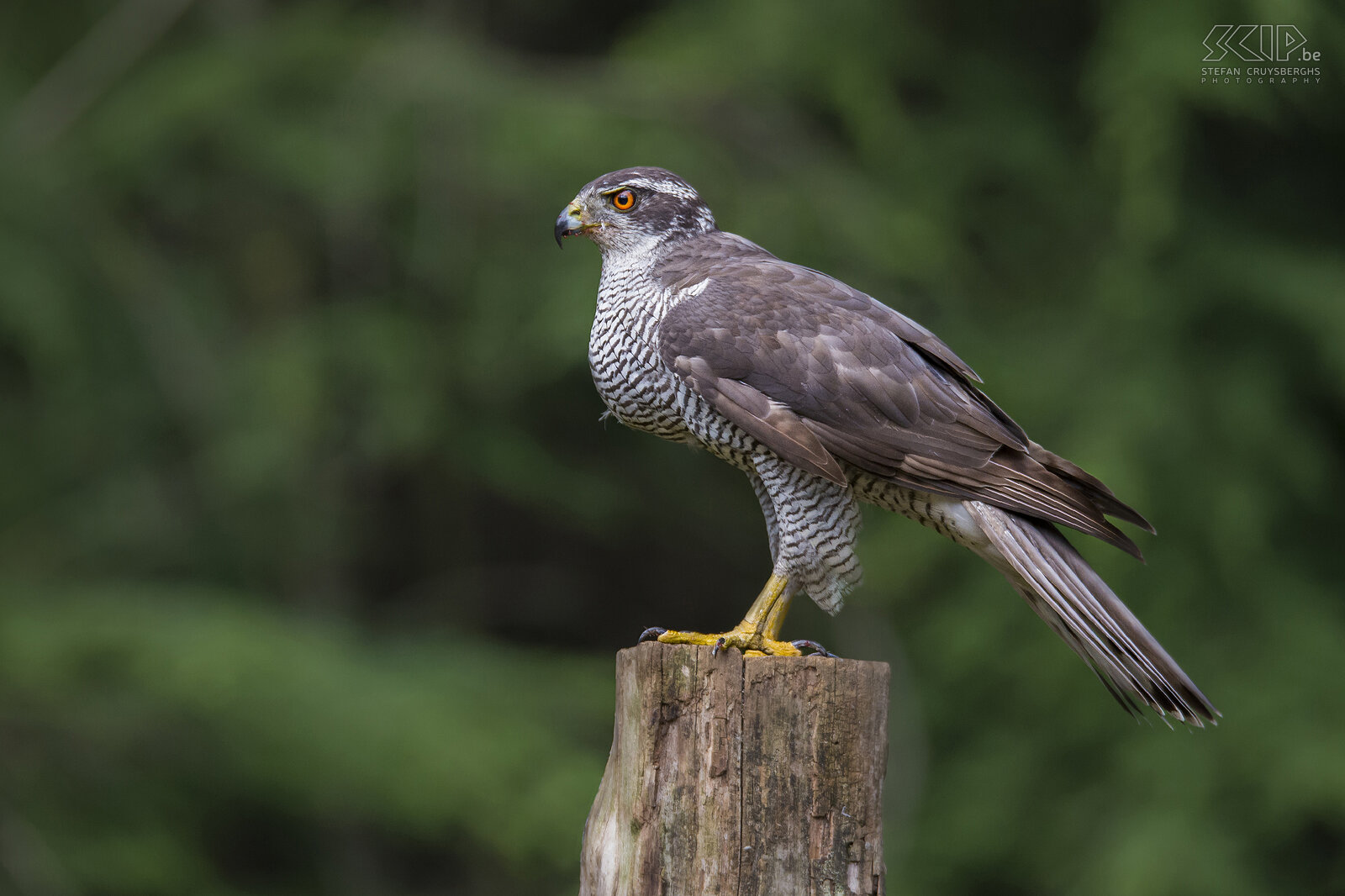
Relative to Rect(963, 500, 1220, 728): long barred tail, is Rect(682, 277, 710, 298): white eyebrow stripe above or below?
above

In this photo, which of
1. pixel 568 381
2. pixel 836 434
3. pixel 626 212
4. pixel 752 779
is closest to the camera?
pixel 752 779

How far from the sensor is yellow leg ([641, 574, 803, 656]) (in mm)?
3190

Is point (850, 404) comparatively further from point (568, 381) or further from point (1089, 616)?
point (568, 381)

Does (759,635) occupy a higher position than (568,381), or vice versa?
(568,381)

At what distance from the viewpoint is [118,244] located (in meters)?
7.77

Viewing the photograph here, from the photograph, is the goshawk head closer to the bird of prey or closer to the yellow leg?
the bird of prey

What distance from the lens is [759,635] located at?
3.27m

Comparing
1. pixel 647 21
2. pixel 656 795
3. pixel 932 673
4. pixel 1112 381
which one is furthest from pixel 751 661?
pixel 647 21

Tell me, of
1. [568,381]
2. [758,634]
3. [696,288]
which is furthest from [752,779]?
[568,381]

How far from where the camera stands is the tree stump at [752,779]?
109 inches

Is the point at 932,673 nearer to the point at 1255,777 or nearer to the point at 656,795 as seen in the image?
the point at 1255,777

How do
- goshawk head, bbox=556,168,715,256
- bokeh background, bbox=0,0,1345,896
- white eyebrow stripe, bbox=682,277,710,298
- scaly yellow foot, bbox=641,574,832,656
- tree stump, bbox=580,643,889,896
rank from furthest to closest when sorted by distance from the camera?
bokeh background, bbox=0,0,1345,896, goshawk head, bbox=556,168,715,256, white eyebrow stripe, bbox=682,277,710,298, scaly yellow foot, bbox=641,574,832,656, tree stump, bbox=580,643,889,896

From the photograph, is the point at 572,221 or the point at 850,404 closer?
the point at 850,404

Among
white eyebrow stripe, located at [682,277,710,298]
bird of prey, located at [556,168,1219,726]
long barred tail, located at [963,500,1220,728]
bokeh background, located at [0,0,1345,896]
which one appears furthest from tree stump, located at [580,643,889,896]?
bokeh background, located at [0,0,1345,896]
